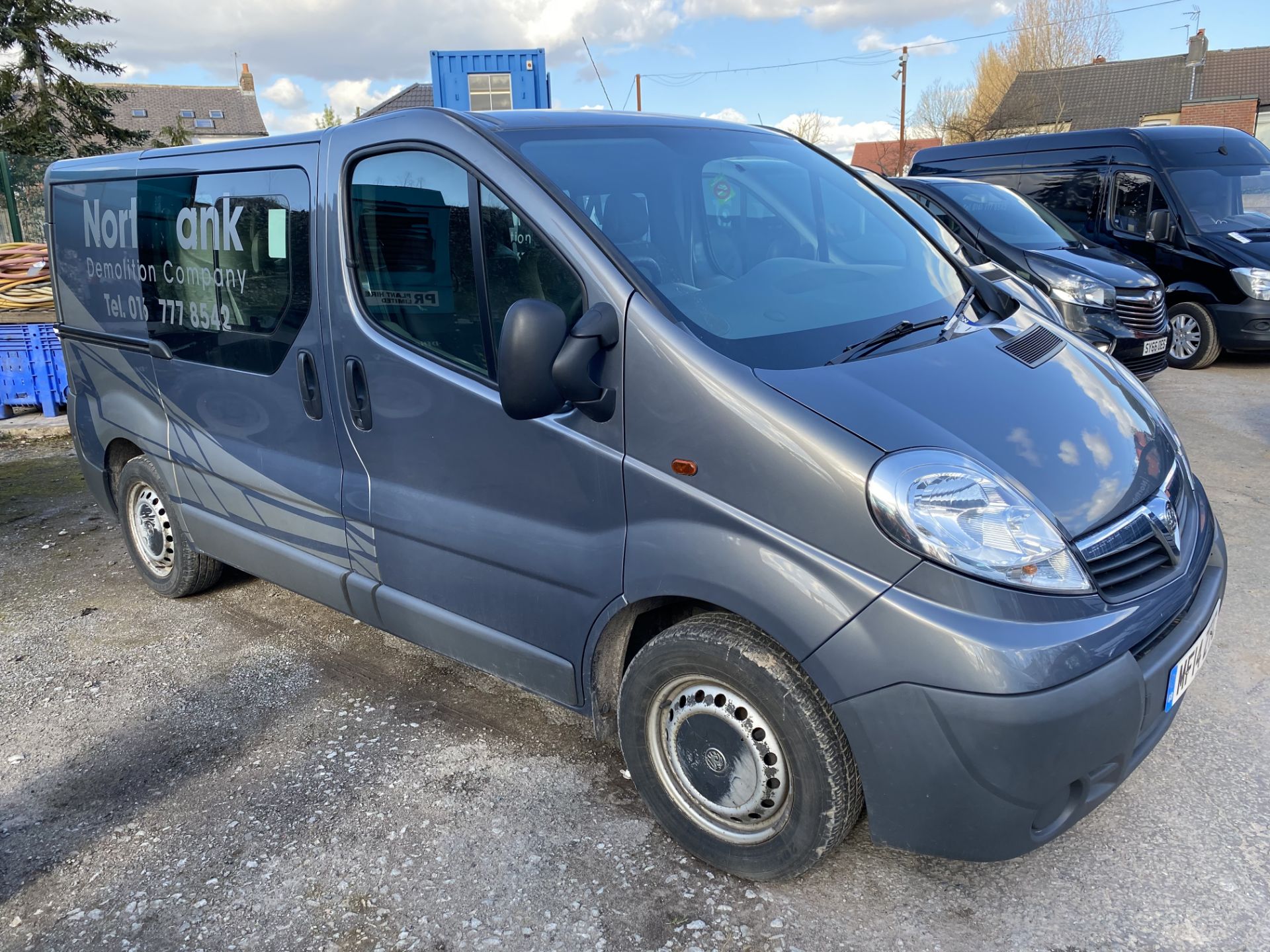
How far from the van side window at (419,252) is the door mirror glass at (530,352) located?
0.40m

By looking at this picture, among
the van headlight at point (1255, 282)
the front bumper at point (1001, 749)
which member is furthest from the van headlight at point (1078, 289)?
the front bumper at point (1001, 749)

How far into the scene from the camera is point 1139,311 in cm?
746

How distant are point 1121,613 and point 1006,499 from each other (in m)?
0.36

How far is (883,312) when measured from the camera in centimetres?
271

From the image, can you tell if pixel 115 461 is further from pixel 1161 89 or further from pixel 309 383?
pixel 1161 89

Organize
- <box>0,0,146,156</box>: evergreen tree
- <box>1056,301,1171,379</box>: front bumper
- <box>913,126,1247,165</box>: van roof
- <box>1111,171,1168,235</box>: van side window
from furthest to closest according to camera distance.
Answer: <box>0,0,146,156</box>: evergreen tree, <box>913,126,1247,165</box>: van roof, <box>1111,171,1168,235</box>: van side window, <box>1056,301,1171,379</box>: front bumper

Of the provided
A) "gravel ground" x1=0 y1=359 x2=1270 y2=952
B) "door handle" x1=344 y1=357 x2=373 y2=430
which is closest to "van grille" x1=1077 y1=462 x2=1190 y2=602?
"gravel ground" x1=0 y1=359 x2=1270 y2=952

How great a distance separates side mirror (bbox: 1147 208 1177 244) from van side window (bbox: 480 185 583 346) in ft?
27.8

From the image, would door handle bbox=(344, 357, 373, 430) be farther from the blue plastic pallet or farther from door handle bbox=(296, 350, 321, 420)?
the blue plastic pallet

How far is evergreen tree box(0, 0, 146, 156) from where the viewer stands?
27344mm

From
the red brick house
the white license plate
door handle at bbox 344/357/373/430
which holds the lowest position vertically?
the white license plate

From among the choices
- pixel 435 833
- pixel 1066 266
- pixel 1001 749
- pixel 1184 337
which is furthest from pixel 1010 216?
pixel 435 833

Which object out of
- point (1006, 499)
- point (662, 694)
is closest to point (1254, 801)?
point (1006, 499)

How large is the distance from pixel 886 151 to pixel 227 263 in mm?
54919
